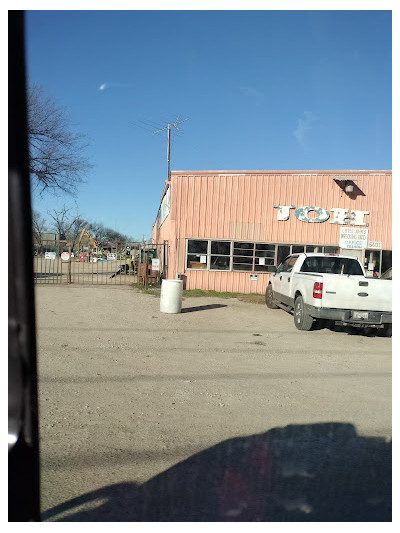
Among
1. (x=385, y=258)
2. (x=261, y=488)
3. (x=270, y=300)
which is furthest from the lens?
(x=385, y=258)

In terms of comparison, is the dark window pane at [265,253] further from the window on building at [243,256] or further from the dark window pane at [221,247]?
the dark window pane at [221,247]

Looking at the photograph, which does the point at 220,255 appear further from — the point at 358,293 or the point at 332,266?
the point at 358,293

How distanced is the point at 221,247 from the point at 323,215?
177 inches

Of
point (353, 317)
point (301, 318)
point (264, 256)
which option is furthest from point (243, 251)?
point (353, 317)

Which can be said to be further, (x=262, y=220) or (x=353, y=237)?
(x=353, y=237)

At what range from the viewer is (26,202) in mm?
2678

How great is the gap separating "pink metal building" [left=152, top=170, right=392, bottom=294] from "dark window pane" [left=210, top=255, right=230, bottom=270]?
41 millimetres

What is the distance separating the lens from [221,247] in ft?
57.0

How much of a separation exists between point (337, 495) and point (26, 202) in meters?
2.89

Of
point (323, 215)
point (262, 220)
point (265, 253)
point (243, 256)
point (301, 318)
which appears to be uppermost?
point (323, 215)

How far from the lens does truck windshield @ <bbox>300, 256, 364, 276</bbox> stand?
1077 centimetres

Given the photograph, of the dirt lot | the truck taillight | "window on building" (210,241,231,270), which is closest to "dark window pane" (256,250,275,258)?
"window on building" (210,241,231,270)
